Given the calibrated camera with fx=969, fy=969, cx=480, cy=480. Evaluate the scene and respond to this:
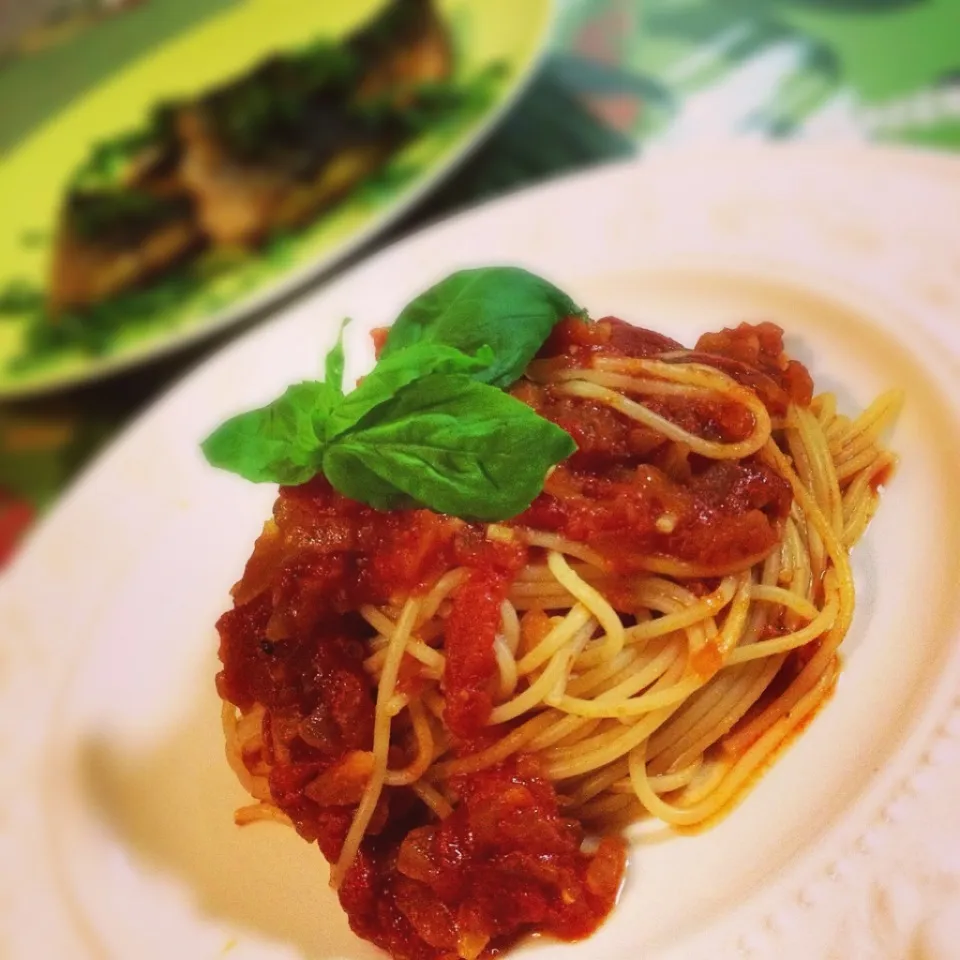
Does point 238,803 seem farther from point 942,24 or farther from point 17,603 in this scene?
point 942,24

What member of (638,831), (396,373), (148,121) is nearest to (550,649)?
(638,831)

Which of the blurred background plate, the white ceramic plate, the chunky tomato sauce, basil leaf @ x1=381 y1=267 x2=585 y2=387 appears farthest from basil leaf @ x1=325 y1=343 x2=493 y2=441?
the blurred background plate

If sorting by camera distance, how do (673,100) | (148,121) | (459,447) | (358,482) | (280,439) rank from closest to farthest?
(459,447), (358,482), (280,439), (673,100), (148,121)

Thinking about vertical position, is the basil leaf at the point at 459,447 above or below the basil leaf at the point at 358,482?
above

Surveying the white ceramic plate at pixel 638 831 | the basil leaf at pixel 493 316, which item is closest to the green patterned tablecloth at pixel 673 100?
the white ceramic plate at pixel 638 831

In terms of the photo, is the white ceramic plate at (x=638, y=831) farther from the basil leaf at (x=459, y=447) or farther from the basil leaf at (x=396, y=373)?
the basil leaf at (x=396, y=373)

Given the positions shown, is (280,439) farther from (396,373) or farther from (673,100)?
(673,100)
